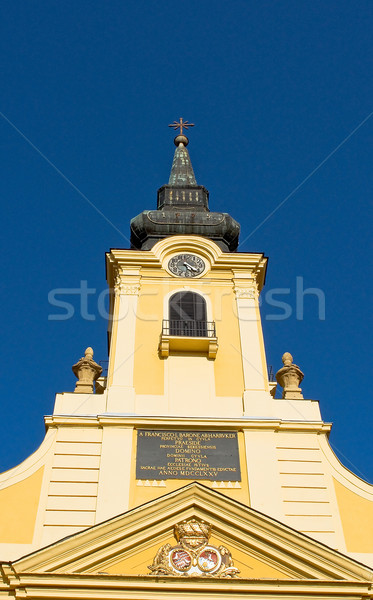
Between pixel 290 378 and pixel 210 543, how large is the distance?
5003 millimetres

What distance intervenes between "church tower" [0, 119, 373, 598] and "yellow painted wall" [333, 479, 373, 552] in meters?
0.02

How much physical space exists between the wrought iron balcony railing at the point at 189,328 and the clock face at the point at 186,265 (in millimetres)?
1861

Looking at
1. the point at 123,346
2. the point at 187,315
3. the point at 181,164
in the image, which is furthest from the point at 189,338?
the point at 181,164

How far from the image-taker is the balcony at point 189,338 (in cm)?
1823

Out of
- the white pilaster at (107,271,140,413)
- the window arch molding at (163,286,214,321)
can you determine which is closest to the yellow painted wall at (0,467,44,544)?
the white pilaster at (107,271,140,413)

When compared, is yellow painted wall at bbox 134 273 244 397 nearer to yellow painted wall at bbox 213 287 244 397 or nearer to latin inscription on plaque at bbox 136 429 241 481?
yellow painted wall at bbox 213 287 244 397

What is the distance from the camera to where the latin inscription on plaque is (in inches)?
624

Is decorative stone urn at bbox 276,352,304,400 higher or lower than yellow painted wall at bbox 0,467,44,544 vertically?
higher

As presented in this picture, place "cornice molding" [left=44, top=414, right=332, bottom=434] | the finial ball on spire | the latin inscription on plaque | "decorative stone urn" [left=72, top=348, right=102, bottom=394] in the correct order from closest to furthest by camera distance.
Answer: the latin inscription on plaque → "cornice molding" [left=44, top=414, right=332, bottom=434] → "decorative stone urn" [left=72, top=348, right=102, bottom=394] → the finial ball on spire

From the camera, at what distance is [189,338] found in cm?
1823

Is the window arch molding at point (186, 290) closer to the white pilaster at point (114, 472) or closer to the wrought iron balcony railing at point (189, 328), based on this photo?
the wrought iron balcony railing at point (189, 328)

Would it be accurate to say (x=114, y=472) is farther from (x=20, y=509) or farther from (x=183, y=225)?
(x=183, y=225)

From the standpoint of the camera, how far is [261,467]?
16078mm

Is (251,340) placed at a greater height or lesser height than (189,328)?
lesser
